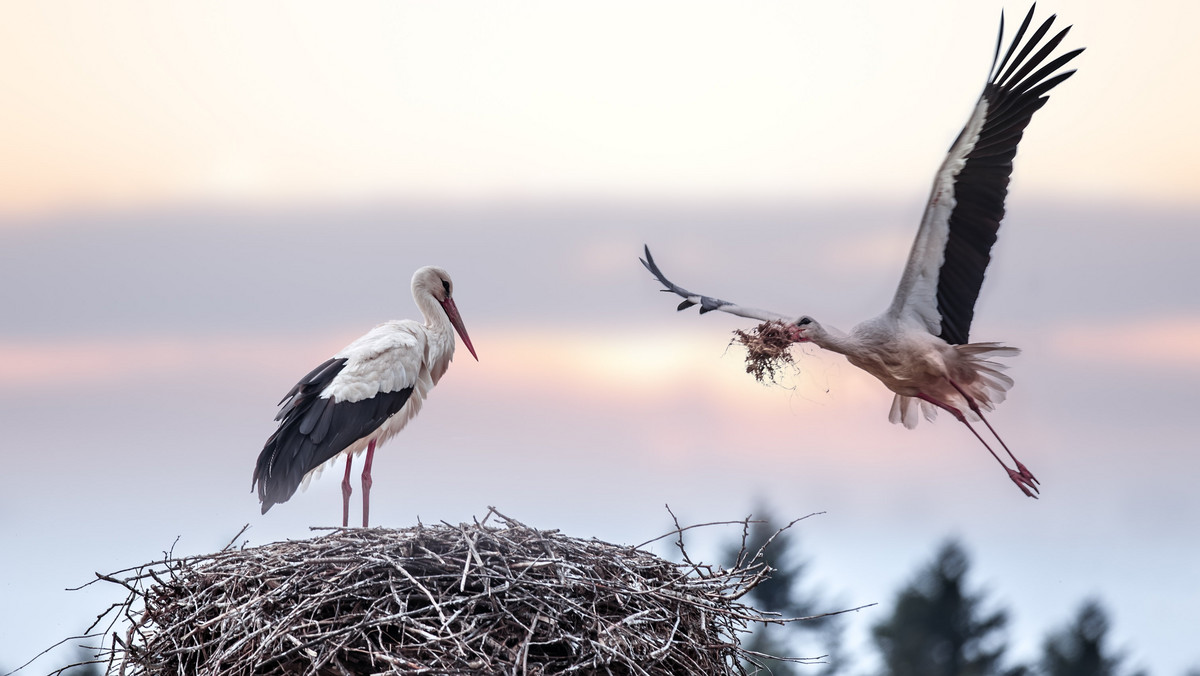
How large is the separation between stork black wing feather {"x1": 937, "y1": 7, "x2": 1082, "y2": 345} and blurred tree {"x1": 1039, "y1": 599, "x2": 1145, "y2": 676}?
59.2 ft

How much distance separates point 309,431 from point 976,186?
329 cm

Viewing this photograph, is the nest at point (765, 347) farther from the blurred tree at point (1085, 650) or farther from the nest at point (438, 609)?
the blurred tree at point (1085, 650)

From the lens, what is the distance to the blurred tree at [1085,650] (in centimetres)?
2262

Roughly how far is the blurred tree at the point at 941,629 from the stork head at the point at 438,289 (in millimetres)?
19297

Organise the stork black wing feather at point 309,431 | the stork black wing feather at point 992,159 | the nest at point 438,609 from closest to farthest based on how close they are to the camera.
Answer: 1. the nest at point 438,609
2. the stork black wing feather at point 309,431
3. the stork black wing feather at point 992,159

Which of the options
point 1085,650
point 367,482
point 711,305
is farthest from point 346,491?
point 1085,650

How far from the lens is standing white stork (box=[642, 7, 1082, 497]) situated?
623cm

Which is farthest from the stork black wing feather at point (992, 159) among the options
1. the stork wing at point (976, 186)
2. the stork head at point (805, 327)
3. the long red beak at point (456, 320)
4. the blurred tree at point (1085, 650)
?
the blurred tree at point (1085, 650)

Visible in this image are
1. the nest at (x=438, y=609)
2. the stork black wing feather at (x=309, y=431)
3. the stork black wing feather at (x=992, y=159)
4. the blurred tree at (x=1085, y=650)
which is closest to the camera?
the nest at (x=438, y=609)

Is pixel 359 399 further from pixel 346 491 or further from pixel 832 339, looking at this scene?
pixel 832 339

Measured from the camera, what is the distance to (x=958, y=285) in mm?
6508

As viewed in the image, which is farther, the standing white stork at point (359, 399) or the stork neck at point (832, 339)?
the stork neck at point (832, 339)

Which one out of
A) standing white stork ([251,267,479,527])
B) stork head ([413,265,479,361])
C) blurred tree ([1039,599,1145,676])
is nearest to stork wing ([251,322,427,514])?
standing white stork ([251,267,479,527])

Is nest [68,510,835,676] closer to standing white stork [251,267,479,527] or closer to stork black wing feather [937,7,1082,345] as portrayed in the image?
standing white stork [251,267,479,527]
